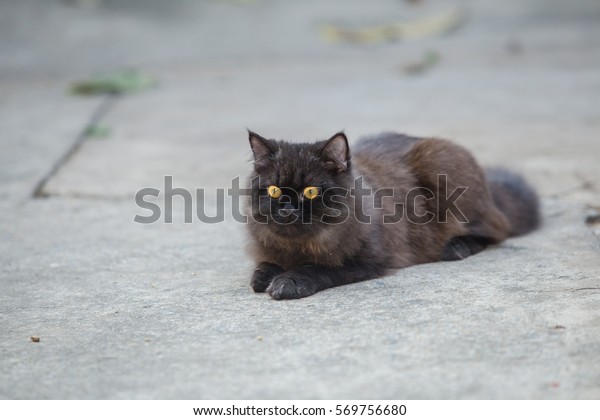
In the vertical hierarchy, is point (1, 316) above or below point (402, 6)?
below

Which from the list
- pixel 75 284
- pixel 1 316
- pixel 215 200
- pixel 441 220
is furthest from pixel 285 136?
pixel 1 316

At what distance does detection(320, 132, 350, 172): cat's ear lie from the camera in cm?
396

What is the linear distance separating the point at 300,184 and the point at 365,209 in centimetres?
47

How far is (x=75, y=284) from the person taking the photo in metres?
4.33

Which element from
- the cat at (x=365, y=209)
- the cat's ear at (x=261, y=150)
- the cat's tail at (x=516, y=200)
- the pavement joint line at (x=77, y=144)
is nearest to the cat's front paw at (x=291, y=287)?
the cat at (x=365, y=209)

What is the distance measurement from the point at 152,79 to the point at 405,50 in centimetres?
343

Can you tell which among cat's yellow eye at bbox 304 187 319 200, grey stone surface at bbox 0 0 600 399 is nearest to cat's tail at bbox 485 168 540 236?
grey stone surface at bbox 0 0 600 399

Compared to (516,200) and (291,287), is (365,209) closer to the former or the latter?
(291,287)

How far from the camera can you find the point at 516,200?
5137 mm

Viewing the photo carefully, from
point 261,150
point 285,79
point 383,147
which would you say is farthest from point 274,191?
point 285,79

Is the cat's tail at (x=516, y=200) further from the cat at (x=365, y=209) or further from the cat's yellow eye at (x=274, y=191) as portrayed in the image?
the cat's yellow eye at (x=274, y=191)

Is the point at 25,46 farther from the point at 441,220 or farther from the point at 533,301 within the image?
the point at 533,301

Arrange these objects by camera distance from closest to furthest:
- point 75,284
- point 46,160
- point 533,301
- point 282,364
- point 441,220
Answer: point 282,364 < point 533,301 < point 75,284 < point 441,220 < point 46,160

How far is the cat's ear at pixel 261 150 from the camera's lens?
4.02m
